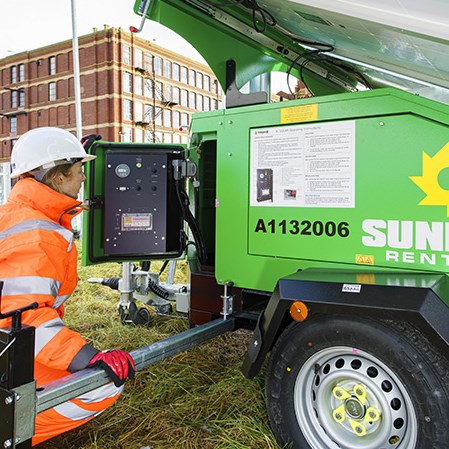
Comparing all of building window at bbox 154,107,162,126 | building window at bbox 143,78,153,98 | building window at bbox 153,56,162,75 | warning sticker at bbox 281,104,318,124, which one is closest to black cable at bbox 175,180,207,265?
warning sticker at bbox 281,104,318,124

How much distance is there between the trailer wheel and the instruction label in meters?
0.70

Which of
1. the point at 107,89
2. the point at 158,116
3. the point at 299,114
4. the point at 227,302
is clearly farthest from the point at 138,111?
the point at 299,114

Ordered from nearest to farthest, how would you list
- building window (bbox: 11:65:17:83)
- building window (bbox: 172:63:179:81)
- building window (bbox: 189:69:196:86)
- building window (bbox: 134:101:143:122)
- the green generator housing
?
the green generator housing
building window (bbox: 134:101:143:122)
building window (bbox: 172:63:179:81)
building window (bbox: 11:65:17:83)
building window (bbox: 189:69:196:86)

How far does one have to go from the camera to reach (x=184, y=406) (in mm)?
2959

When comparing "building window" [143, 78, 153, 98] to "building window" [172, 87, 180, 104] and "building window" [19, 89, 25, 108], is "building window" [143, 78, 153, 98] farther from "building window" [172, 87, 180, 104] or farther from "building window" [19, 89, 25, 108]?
"building window" [19, 89, 25, 108]

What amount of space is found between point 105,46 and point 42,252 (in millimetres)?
37392

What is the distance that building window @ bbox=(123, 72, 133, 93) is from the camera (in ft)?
118

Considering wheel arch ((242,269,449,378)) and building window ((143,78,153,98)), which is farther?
building window ((143,78,153,98))

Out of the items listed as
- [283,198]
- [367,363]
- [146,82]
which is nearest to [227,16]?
[283,198]

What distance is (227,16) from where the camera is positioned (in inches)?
118

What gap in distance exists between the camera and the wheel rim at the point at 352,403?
2049 mm

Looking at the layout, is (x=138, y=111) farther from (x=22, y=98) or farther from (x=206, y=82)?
(x=22, y=98)

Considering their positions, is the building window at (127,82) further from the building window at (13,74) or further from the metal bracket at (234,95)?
the metal bracket at (234,95)

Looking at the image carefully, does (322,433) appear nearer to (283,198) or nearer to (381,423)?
(381,423)
